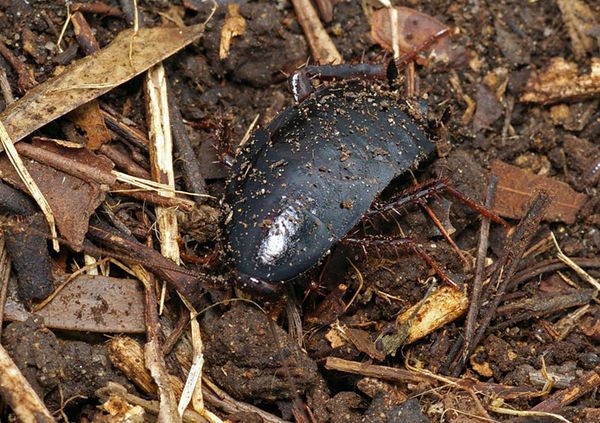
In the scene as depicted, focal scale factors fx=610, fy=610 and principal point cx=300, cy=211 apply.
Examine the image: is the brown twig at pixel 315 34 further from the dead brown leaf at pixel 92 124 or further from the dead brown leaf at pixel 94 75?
the dead brown leaf at pixel 92 124

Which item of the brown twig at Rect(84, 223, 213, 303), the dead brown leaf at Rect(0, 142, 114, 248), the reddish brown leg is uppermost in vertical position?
the dead brown leaf at Rect(0, 142, 114, 248)

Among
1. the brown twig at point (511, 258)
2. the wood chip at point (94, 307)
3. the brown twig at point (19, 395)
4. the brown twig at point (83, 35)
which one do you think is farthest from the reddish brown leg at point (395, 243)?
the brown twig at point (83, 35)

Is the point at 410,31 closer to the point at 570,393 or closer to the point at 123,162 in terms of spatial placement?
the point at 123,162

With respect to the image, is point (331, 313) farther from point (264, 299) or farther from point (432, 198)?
point (432, 198)

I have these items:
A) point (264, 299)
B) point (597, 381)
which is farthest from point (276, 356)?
point (597, 381)

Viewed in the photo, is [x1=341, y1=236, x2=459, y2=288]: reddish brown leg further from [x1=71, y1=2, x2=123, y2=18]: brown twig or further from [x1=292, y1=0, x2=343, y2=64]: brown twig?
[x1=71, y1=2, x2=123, y2=18]: brown twig

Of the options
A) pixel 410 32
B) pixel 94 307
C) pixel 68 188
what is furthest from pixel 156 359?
pixel 410 32

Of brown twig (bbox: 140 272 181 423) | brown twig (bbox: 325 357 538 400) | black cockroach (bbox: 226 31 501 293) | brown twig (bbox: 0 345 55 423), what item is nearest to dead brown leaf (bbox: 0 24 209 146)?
black cockroach (bbox: 226 31 501 293)
